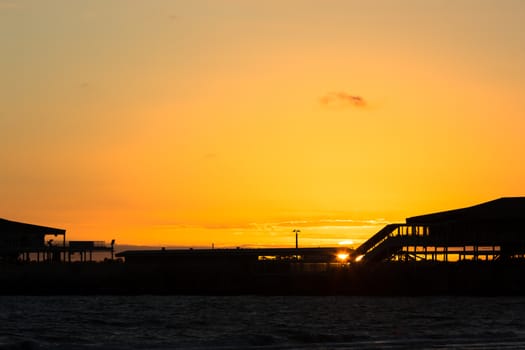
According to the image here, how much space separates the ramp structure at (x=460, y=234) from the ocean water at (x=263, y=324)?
12866mm

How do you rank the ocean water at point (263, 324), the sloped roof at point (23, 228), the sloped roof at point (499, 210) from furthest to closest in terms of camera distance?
1. the sloped roof at point (23, 228)
2. the sloped roof at point (499, 210)
3. the ocean water at point (263, 324)

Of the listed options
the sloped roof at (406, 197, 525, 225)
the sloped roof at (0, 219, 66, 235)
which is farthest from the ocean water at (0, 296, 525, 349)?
the sloped roof at (0, 219, 66, 235)

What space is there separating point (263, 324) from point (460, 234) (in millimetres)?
48123

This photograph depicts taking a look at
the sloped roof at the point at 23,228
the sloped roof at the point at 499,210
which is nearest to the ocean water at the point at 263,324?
the sloped roof at the point at 499,210

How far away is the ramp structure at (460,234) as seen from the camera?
103m

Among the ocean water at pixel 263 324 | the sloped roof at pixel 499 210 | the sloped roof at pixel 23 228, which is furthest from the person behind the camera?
the sloped roof at pixel 23 228

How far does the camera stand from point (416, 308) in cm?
7788

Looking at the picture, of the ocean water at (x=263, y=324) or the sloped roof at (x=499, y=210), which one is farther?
the sloped roof at (x=499, y=210)

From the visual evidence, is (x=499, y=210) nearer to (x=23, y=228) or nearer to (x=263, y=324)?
(x=263, y=324)

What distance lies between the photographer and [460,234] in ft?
345

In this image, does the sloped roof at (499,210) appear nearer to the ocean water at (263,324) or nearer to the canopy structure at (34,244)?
the ocean water at (263,324)

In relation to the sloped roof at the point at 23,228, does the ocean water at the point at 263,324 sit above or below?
below

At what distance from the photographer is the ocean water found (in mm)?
46772

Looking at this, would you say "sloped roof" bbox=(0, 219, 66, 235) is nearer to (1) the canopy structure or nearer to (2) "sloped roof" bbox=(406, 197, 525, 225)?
(1) the canopy structure
